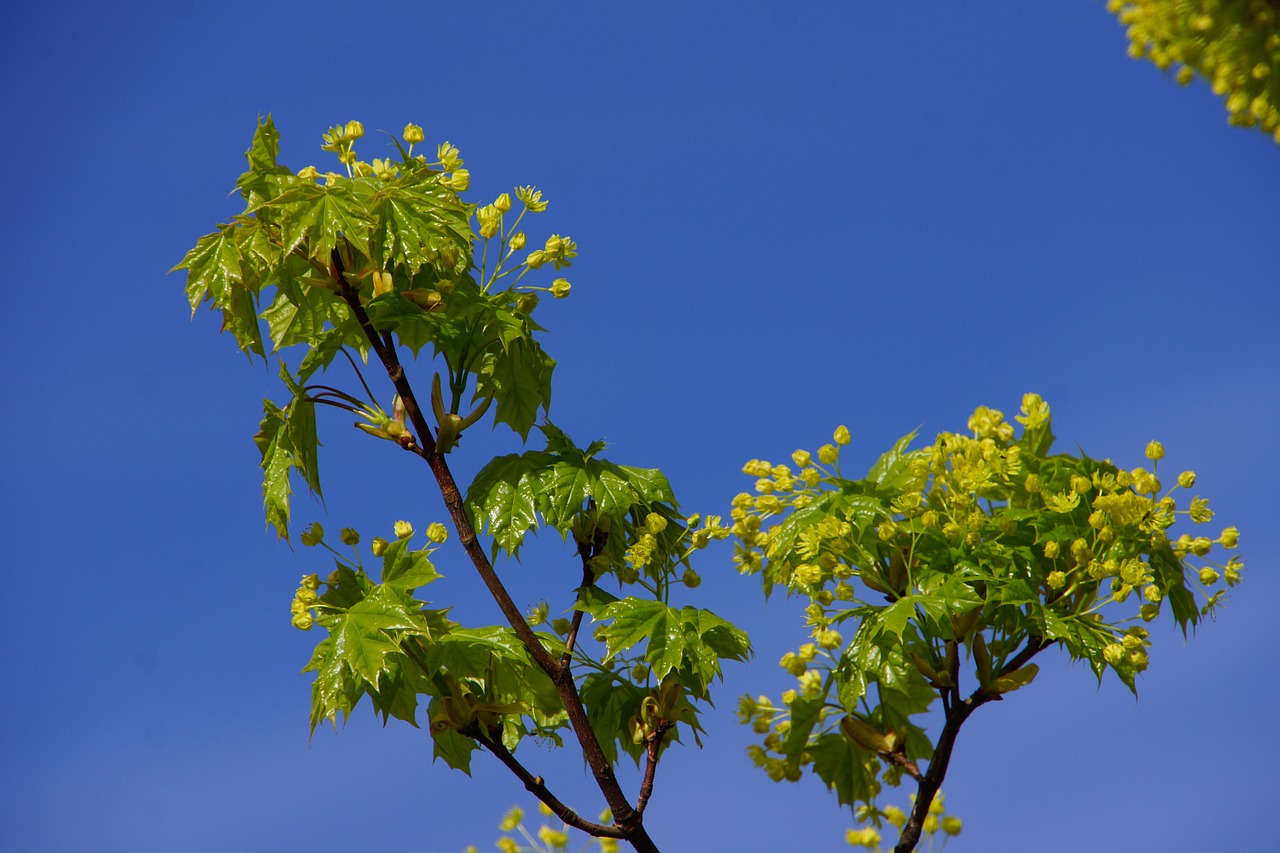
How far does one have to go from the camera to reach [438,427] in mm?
3268

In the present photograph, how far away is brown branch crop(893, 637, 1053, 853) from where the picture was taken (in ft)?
11.6

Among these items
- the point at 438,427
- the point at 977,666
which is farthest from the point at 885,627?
the point at 438,427

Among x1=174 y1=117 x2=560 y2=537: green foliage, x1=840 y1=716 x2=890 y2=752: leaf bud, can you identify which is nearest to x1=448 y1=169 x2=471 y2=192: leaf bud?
x1=174 y1=117 x2=560 y2=537: green foliage

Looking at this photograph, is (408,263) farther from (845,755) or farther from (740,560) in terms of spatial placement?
(845,755)

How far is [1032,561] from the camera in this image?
3443 mm

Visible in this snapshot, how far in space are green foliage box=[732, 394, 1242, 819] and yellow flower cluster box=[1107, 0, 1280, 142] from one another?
1.66 meters

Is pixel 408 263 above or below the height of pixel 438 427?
above

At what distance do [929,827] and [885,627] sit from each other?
873mm

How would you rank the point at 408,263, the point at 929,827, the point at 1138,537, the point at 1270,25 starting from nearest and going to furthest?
the point at 1270,25 < the point at 408,263 < the point at 1138,537 < the point at 929,827

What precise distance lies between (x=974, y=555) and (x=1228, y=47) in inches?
73.8

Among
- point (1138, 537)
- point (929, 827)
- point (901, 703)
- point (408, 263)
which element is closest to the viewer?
point (408, 263)

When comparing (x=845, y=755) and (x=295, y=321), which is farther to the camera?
(x=845, y=755)

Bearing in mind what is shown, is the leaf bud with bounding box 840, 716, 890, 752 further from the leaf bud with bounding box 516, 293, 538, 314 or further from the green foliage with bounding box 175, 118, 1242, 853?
the leaf bud with bounding box 516, 293, 538, 314

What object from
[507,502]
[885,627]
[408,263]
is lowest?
[885,627]
